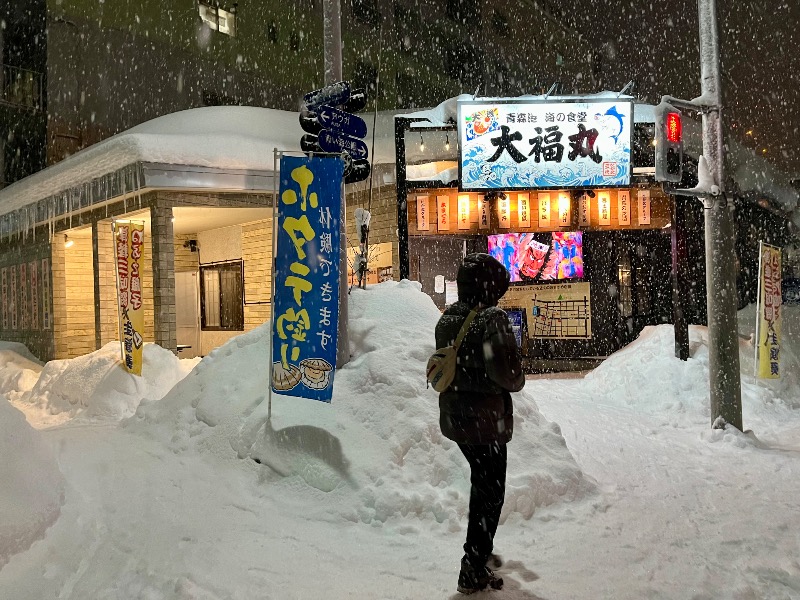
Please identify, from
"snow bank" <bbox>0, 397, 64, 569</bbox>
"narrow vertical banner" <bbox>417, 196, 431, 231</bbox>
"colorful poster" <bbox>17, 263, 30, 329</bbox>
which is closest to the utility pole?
"snow bank" <bbox>0, 397, 64, 569</bbox>

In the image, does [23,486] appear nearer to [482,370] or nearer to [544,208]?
[482,370]

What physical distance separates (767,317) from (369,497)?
811 cm

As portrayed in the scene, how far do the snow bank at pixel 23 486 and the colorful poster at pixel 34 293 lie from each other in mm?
15320

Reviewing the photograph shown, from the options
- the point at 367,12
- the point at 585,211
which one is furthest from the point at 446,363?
the point at 367,12

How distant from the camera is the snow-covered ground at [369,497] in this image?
13.9 feet

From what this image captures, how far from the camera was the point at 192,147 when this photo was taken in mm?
13922

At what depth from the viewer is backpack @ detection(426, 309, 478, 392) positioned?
398 cm

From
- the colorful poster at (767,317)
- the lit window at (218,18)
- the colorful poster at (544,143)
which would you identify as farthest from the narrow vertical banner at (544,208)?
the lit window at (218,18)

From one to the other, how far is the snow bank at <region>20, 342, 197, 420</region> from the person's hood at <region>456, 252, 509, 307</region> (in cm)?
894

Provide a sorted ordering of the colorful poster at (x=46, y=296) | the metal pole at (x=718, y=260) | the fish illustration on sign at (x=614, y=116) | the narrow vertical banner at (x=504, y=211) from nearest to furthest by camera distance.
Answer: the metal pole at (x=718, y=260) < the fish illustration on sign at (x=614, y=116) < the narrow vertical banner at (x=504, y=211) < the colorful poster at (x=46, y=296)

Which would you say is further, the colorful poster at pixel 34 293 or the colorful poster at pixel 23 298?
the colorful poster at pixel 23 298

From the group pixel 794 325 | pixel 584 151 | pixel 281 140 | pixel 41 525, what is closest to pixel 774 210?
pixel 794 325

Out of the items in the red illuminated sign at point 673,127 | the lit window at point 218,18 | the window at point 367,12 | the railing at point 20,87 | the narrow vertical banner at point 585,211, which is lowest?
the narrow vertical banner at point 585,211

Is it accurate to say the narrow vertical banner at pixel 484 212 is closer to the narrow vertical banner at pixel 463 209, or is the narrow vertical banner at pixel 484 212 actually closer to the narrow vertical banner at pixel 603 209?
the narrow vertical banner at pixel 463 209
